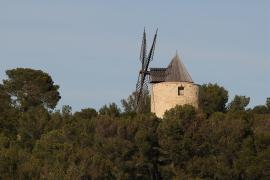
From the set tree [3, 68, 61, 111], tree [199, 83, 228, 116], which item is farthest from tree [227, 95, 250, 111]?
tree [3, 68, 61, 111]

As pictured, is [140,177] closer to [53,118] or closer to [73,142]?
[73,142]

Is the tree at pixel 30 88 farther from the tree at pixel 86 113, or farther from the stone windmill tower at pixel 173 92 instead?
the stone windmill tower at pixel 173 92

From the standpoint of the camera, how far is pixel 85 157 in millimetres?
65688

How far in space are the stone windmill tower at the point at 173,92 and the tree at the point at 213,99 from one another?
423 inches

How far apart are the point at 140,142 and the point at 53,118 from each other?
12.3 m

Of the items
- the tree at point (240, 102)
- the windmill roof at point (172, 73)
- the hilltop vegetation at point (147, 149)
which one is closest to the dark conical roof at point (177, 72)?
the windmill roof at point (172, 73)

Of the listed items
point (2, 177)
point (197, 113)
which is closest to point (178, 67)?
point (197, 113)

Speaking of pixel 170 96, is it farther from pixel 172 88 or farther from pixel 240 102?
pixel 240 102

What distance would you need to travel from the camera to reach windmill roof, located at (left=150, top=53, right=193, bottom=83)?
3002 inches

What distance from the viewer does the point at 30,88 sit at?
94125mm

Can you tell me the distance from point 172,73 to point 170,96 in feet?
7.63

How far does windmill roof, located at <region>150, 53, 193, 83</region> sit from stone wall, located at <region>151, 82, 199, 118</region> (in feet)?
2.42

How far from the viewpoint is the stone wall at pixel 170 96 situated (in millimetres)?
75188

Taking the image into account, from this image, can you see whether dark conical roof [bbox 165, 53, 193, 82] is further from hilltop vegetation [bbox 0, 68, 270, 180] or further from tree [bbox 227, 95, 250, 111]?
tree [bbox 227, 95, 250, 111]
